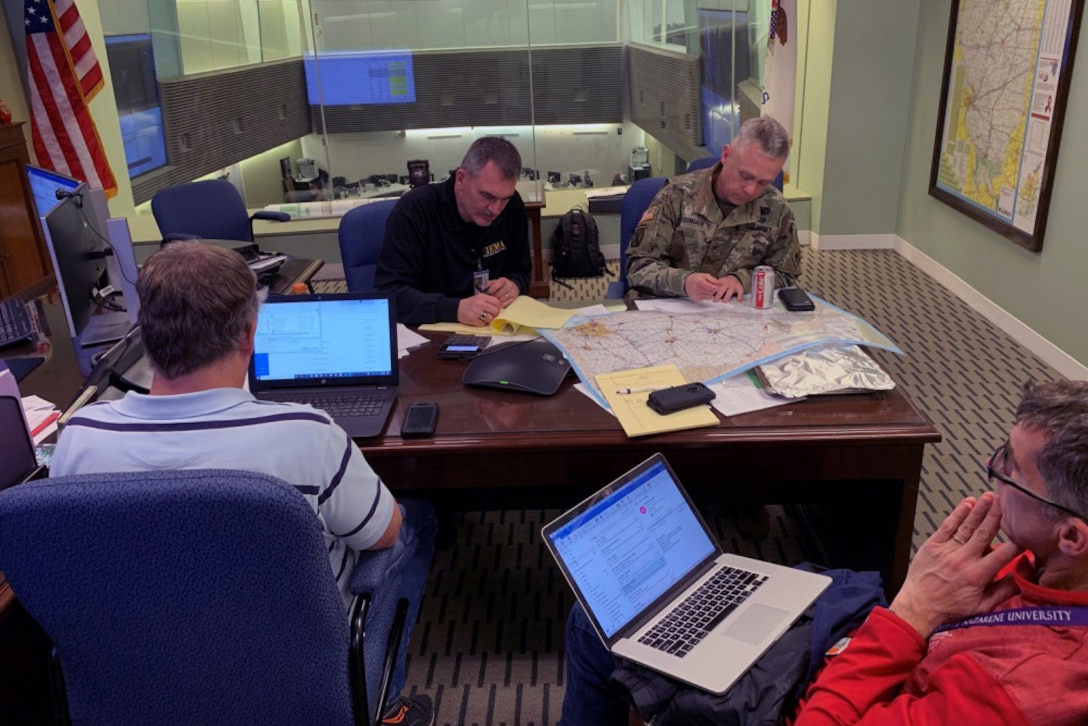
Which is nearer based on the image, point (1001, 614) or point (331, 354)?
point (1001, 614)

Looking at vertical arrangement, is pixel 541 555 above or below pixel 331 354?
below

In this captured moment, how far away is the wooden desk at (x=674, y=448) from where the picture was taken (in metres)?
1.74

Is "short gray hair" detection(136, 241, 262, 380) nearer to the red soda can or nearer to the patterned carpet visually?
the patterned carpet

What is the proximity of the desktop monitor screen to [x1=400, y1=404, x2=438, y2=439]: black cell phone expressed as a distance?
4.41 ft

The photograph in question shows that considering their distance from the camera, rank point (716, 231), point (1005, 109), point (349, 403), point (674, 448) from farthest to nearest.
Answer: point (1005, 109) < point (716, 231) < point (349, 403) < point (674, 448)

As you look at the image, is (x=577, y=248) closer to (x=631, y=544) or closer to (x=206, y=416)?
(x=631, y=544)

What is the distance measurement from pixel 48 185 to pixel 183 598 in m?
1.87

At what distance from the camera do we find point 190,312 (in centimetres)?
125

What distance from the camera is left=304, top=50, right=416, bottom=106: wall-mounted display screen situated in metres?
6.87

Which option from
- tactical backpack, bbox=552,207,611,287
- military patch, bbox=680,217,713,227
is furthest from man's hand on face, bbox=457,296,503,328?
tactical backpack, bbox=552,207,611,287

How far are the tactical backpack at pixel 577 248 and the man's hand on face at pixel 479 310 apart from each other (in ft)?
9.39

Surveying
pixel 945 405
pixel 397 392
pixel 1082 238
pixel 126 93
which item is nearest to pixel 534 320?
pixel 397 392

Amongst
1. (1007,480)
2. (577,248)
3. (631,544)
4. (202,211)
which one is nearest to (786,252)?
(631,544)

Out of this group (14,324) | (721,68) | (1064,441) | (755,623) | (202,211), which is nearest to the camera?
(1064,441)
